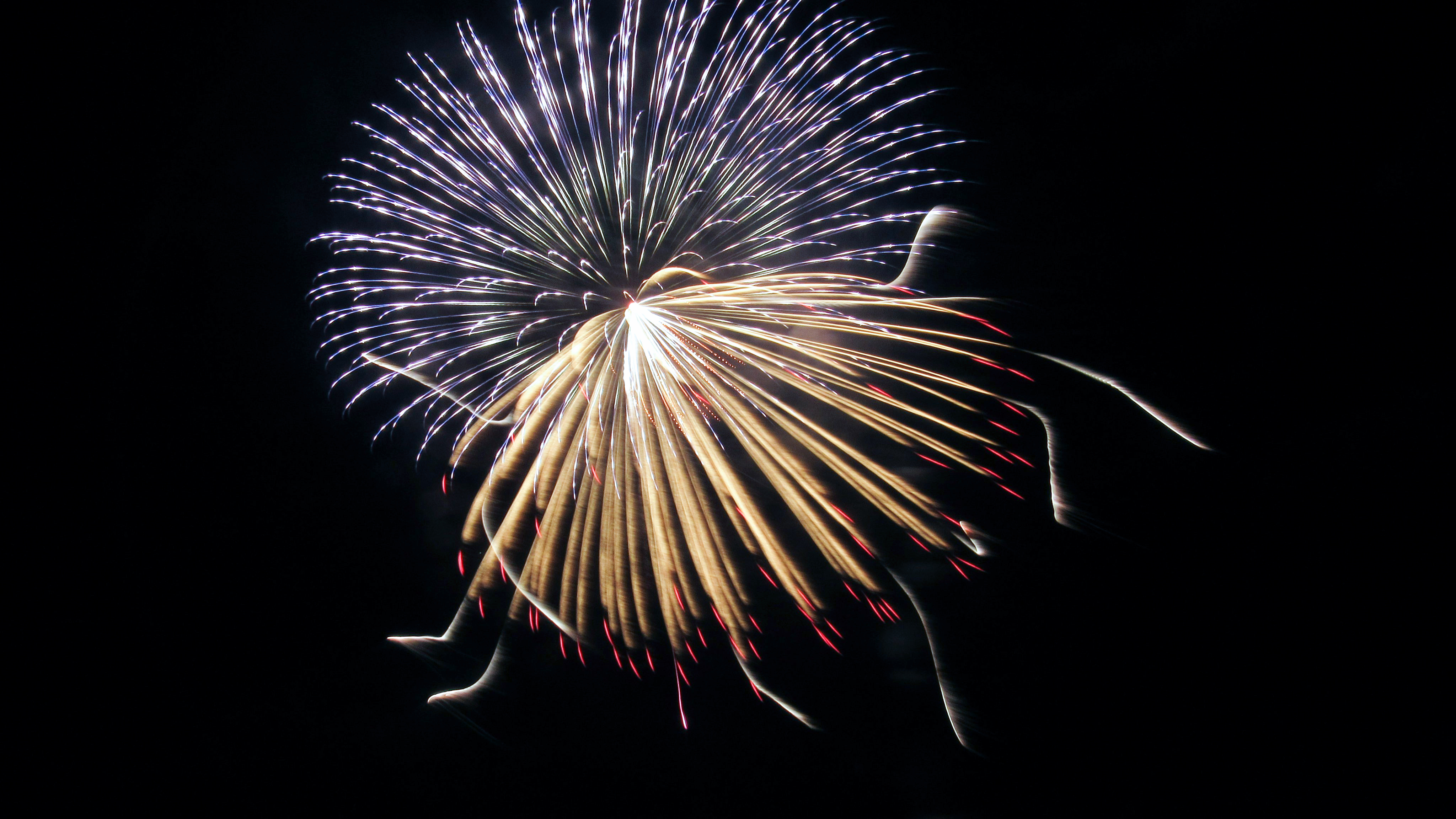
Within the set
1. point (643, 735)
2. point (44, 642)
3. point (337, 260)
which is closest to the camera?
point (643, 735)

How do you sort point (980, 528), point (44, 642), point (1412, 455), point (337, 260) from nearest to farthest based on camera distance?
point (1412, 455)
point (980, 528)
point (337, 260)
point (44, 642)

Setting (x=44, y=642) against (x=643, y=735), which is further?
(x=44, y=642)

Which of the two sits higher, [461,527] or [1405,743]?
[461,527]

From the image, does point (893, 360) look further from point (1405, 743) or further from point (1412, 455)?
point (1405, 743)

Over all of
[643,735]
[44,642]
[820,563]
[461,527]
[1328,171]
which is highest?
[1328,171]

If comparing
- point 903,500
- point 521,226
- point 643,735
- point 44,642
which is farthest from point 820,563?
point 44,642

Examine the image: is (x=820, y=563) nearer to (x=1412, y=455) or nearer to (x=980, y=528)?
(x=980, y=528)
